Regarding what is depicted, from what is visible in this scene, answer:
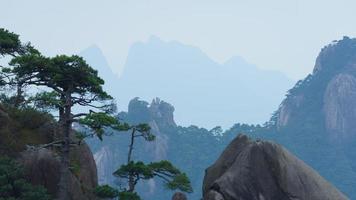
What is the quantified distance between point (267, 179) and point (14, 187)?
783 centimetres

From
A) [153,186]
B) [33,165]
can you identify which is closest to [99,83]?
[33,165]

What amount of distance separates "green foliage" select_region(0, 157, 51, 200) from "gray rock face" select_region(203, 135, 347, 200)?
201 inches

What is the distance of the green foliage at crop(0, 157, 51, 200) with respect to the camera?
14.9 metres

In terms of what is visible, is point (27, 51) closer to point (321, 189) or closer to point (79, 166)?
point (79, 166)

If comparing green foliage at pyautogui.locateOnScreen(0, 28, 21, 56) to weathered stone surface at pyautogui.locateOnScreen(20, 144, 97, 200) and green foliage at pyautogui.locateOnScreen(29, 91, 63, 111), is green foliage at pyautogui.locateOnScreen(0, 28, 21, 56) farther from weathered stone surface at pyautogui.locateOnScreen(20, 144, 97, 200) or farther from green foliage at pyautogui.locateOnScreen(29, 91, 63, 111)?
weathered stone surface at pyautogui.locateOnScreen(20, 144, 97, 200)

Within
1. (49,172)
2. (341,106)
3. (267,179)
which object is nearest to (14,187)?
(49,172)

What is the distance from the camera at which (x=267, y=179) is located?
49.8 feet

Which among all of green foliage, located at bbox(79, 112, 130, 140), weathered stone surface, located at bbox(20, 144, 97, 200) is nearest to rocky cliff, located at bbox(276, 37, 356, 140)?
weathered stone surface, located at bbox(20, 144, 97, 200)

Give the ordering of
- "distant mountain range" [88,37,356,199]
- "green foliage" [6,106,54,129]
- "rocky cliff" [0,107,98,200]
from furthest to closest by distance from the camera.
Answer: "distant mountain range" [88,37,356,199] < "green foliage" [6,106,54,129] < "rocky cliff" [0,107,98,200]

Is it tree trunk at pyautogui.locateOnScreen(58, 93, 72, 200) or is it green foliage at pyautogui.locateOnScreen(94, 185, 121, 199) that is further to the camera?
green foliage at pyautogui.locateOnScreen(94, 185, 121, 199)

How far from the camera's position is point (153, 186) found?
98.2 m

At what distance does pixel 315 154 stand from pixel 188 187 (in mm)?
89437

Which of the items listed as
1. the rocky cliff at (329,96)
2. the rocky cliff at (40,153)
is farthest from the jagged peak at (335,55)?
the rocky cliff at (40,153)

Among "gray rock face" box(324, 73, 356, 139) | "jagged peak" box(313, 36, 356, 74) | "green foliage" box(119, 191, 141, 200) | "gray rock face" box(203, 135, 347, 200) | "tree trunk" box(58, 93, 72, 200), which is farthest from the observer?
"jagged peak" box(313, 36, 356, 74)
